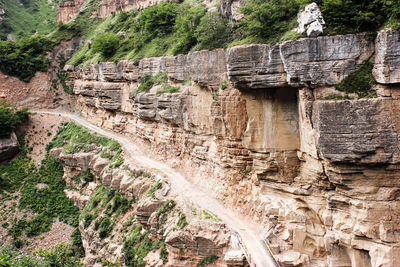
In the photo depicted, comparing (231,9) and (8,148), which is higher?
(231,9)

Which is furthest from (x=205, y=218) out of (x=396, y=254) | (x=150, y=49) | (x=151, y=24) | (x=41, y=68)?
(x=41, y=68)

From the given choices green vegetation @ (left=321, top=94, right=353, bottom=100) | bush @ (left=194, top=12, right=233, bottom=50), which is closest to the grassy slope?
bush @ (left=194, top=12, right=233, bottom=50)

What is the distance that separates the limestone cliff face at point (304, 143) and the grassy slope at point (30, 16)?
6361cm

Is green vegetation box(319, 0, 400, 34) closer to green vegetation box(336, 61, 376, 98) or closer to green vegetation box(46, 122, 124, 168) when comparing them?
green vegetation box(336, 61, 376, 98)

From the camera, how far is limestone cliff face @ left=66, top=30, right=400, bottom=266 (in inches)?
632

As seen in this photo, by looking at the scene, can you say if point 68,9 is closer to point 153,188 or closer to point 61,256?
point 153,188

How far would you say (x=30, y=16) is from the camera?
87.0 meters

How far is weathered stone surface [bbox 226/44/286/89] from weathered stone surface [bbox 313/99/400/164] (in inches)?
123

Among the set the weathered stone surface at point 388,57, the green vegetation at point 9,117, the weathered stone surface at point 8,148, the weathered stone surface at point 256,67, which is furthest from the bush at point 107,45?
the weathered stone surface at point 388,57

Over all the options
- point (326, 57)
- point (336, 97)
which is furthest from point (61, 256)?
point (326, 57)

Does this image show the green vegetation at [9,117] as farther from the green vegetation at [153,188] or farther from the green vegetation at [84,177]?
the green vegetation at [153,188]

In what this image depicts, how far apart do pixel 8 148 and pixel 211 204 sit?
33.1 meters

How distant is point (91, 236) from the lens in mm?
32656

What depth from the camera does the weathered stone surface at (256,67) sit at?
19422 millimetres
